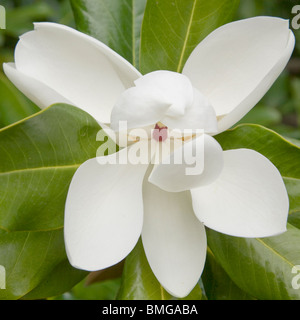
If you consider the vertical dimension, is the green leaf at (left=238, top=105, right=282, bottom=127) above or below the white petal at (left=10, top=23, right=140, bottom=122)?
below

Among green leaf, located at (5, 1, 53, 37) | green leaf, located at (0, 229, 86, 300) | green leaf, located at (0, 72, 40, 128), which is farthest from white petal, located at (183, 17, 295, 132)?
green leaf, located at (5, 1, 53, 37)

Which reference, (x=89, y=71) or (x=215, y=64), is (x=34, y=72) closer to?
(x=89, y=71)

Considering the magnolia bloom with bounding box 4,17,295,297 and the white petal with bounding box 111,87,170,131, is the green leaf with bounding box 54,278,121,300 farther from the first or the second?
the white petal with bounding box 111,87,170,131

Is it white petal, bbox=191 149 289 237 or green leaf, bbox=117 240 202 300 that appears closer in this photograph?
white petal, bbox=191 149 289 237

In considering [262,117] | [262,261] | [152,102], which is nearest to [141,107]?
[152,102]

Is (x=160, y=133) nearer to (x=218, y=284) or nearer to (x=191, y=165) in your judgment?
(x=191, y=165)

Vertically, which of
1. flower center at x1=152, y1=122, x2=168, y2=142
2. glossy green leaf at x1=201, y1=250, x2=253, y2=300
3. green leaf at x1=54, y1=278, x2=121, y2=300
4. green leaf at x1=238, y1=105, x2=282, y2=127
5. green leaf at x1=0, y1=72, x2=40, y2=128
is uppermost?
flower center at x1=152, y1=122, x2=168, y2=142

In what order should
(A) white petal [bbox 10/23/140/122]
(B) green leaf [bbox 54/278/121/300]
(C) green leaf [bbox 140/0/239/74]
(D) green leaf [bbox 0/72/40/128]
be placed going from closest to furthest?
(A) white petal [bbox 10/23/140/122]
(C) green leaf [bbox 140/0/239/74]
(D) green leaf [bbox 0/72/40/128]
(B) green leaf [bbox 54/278/121/300]
